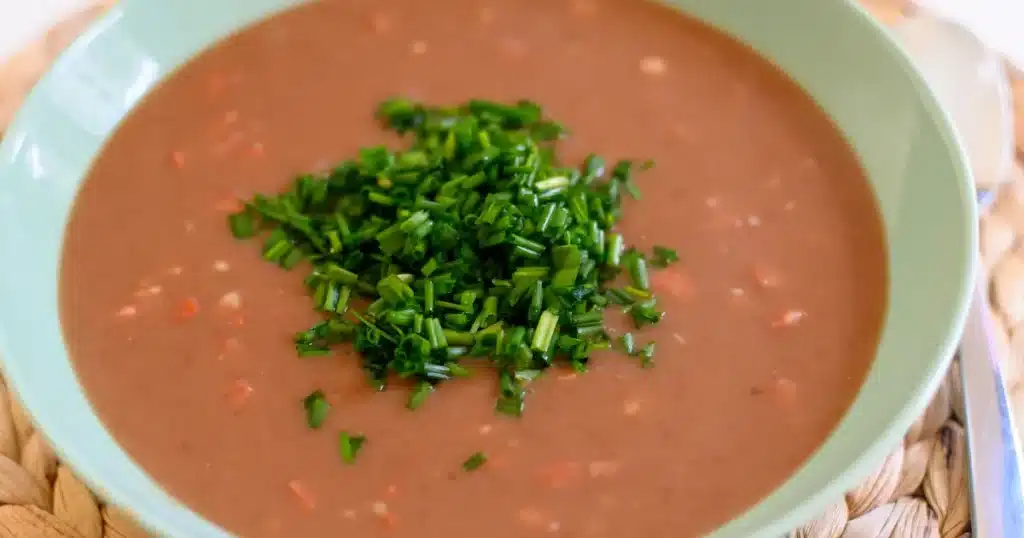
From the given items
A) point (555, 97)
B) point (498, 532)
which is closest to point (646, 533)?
point (498, 532)

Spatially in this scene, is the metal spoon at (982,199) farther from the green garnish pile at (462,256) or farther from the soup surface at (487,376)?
the green garnish pile at (462,256)

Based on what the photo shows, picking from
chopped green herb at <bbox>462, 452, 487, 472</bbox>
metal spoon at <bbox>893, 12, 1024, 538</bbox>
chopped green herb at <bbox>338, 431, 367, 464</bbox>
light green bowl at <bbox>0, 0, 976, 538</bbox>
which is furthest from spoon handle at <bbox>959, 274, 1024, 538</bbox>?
chopped green herb at <bbox>338, 431, 367, 464</bbox>

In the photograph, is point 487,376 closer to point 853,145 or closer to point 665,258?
point 665,258

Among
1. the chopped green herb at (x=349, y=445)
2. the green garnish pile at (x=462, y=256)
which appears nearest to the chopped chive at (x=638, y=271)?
the green garnish pile at (x=462, y=256)

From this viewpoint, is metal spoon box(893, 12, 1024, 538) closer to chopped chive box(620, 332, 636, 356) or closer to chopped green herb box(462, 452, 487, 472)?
chopped chive box(620, 332, 636, 356)

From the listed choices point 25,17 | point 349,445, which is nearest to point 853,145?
point 349,445

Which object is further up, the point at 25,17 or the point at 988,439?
the point at 25,17

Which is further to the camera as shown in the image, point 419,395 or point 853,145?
point 853,145
